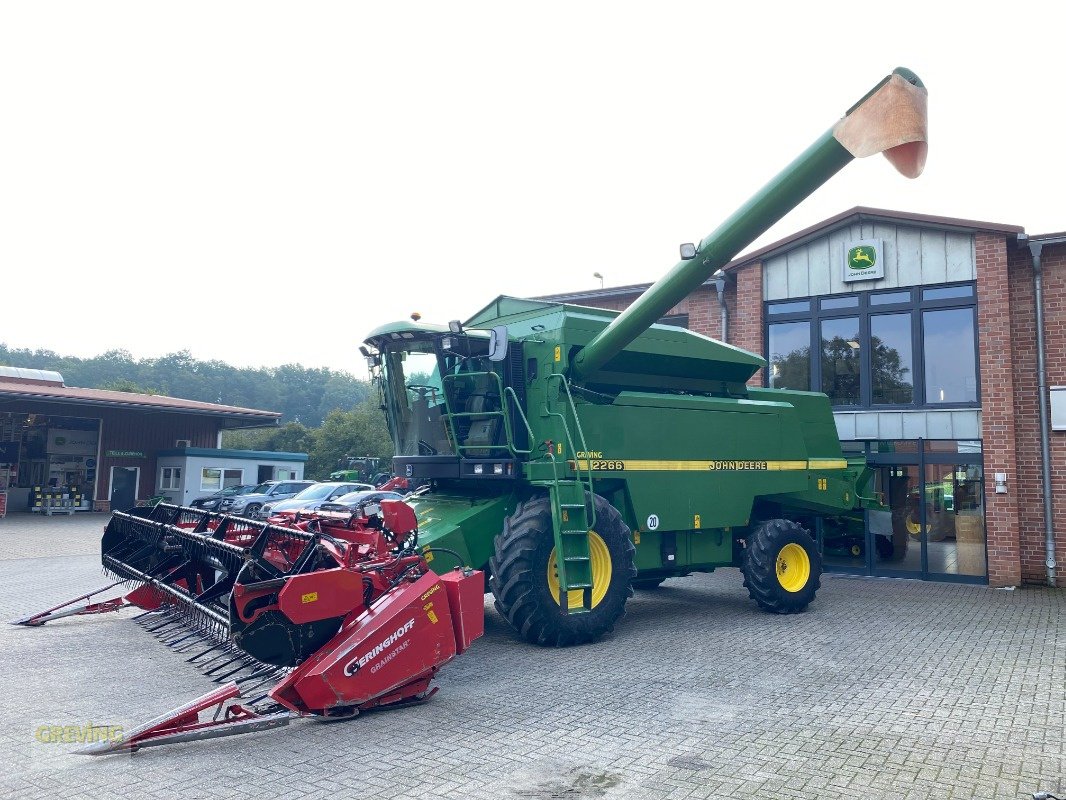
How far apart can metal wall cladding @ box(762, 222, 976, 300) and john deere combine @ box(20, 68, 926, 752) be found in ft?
10.0

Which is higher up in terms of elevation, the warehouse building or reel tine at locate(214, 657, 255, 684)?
the warehouse building

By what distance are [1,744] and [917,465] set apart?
489 inches

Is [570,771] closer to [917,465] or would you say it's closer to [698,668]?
[698,668]

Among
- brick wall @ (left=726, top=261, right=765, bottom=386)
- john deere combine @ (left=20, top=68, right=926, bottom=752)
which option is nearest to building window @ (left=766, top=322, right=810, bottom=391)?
A: brick wall @ (left=726, top=261, right=765, bottom=386)

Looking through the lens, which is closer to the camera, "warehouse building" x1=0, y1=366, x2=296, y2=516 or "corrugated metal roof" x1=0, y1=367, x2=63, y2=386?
"warehouse building" x1=0, y1=366, x2=296, y2=516

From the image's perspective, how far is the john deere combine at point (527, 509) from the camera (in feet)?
17.6

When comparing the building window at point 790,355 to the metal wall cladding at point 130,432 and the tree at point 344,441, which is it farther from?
the tree at point 344,441

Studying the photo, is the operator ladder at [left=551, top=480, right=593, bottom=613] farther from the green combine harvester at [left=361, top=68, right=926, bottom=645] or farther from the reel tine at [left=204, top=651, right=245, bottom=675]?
the reel tine at [left=204, top=651, right=245, bottom=675]

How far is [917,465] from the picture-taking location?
12.9m

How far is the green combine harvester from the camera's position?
7.62 metres

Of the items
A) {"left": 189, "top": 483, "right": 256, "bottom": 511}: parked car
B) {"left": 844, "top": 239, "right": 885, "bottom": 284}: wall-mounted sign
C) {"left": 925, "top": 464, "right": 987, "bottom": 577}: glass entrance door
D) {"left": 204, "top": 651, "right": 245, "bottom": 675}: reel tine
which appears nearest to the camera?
{"left": 204, "top": 651, "right": 245, "bottom": 675}: reel tine

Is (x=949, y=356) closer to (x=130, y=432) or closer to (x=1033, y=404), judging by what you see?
(x=1033, y=404)

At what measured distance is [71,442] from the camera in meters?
30.9

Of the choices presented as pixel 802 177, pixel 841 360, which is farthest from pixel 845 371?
pixel 802 177
